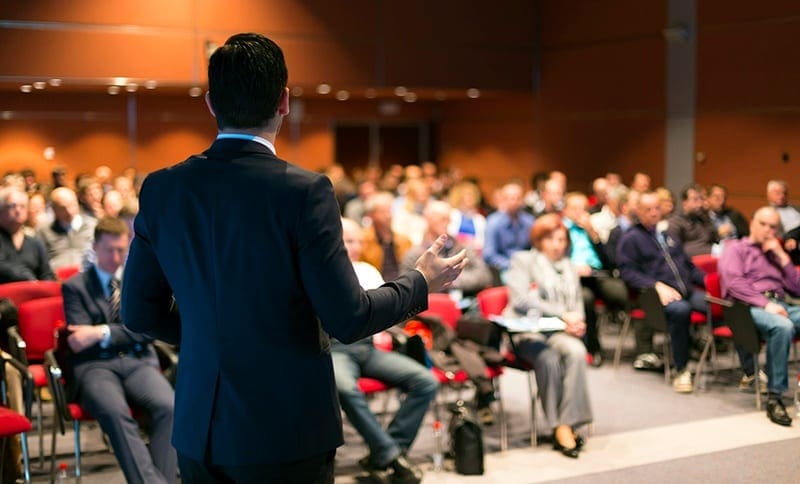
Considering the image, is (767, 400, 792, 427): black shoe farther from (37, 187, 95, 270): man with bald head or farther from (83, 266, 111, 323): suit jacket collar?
(37, 187, 95, 270): man with bald head

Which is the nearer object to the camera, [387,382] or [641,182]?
[387,382]

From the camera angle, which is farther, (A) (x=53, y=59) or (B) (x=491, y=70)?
(B) (x=491, y=70)

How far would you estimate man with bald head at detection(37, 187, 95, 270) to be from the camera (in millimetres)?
8297

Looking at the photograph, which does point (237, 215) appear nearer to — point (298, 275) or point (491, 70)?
point (298, 275)

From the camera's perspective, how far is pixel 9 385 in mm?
5207

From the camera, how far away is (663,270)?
7.96 m

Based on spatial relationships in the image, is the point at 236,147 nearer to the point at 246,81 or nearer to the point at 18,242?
the point at 246,81

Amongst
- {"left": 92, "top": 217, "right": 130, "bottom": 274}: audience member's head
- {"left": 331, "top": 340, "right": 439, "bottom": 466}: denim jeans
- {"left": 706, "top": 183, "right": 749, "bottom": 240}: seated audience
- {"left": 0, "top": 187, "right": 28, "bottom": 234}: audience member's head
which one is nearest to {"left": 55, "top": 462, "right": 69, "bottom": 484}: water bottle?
{"left": 92, "top": 217, "right": 130, "bottom": 274}: audience member's head

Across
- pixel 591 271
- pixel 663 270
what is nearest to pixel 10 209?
pixel 591 271

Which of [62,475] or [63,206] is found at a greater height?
[63,206]

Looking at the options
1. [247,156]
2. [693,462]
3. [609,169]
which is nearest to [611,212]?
[609,169]

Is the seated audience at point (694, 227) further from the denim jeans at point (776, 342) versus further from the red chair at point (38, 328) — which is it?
the red chair at point (38, 328)

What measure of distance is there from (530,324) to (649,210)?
2.45 m

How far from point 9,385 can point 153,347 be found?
30.1 inches
